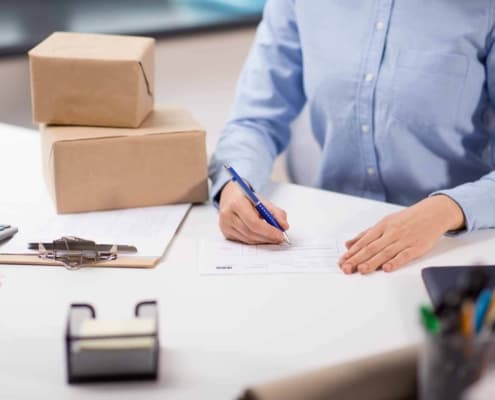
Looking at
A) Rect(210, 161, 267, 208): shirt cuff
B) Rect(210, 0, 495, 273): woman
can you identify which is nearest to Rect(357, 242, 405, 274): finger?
Rect(210, 0, 495, 273): woman

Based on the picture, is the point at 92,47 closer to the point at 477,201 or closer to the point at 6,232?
the point at 6,232

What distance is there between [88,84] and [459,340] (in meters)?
0.90

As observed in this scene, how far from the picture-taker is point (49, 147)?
1.42m

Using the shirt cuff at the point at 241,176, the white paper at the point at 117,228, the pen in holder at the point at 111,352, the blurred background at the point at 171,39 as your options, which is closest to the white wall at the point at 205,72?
the blurred background at the point at 171,39

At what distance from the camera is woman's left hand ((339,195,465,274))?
1238 millimetres

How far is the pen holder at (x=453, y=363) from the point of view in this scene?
74 centimetres

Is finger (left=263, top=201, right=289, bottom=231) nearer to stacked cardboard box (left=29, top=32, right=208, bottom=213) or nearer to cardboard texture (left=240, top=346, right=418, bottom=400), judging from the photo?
stacked cardboard box (left=29, top=32, right=208, bottom=213)

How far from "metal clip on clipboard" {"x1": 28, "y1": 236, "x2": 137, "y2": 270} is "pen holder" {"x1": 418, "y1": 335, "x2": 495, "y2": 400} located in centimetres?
61

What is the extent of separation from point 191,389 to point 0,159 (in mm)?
913

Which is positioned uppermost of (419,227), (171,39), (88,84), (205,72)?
(88,84)

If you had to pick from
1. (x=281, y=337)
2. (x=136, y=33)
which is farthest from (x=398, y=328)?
(x=136, y=33)

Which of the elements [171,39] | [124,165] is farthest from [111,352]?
[171,39]

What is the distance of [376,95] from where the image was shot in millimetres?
1615

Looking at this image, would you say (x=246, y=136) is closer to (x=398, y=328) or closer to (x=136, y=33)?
(x=398, y=328)
